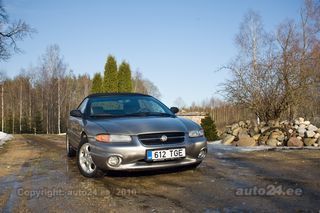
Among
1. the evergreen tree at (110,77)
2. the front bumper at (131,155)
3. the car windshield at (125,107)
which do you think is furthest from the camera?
the evergreen tree at (110,77)

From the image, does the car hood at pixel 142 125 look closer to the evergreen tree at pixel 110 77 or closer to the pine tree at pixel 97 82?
the evergreen tree at pixel 110 77

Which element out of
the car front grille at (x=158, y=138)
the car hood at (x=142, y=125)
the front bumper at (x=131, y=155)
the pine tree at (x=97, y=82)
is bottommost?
the front bumper at (x=131, y=155)

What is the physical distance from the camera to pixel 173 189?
4062mm

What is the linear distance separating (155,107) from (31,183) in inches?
94.5

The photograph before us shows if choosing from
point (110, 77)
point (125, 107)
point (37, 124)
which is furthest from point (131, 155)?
point (37, 124)

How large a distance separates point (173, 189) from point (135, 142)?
81cm

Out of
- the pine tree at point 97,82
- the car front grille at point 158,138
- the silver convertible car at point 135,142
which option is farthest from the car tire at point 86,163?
the pine tree at point 97,82

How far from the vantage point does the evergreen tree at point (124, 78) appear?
43781mm

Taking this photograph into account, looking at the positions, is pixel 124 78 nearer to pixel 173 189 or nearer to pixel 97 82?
pixel 97 82

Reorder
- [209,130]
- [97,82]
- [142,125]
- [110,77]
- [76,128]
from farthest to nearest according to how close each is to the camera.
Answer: [97,82] → [110,77] → [209,130] → [76,128] → [142,125]

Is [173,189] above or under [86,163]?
under

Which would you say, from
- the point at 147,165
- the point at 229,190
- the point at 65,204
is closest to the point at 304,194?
the point at 229,190

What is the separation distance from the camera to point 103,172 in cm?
482

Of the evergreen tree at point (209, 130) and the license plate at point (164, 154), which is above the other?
the license plate at point (164, 154)
